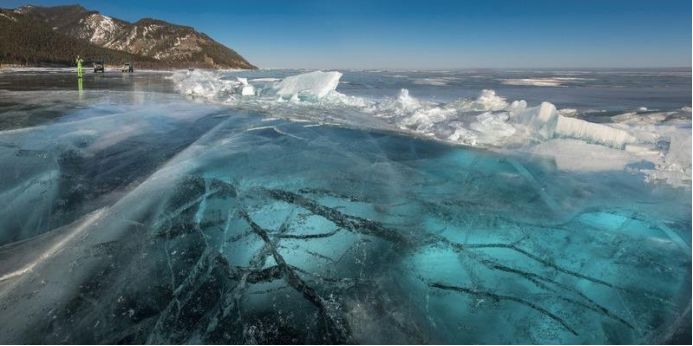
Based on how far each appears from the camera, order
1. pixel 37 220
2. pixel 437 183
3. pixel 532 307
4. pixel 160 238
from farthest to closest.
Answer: pixel 437 183, pixel 37 220, pixel 160 238, pixel 532 307

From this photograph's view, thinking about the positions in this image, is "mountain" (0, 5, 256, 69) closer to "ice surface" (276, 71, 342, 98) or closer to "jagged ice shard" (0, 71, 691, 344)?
"ice surface" (276, 71, 342, 98)

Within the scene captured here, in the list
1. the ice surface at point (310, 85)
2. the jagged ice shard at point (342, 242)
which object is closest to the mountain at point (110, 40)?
the ice surface at point (310, 85)

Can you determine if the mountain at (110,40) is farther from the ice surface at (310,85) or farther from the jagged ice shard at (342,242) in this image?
the jagged ice shard at (342,242)

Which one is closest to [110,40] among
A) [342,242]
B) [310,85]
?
Answer: [310,85]

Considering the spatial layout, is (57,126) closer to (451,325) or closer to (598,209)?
(451,325)

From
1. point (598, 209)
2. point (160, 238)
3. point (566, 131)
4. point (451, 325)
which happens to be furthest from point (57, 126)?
point (566, 131)
